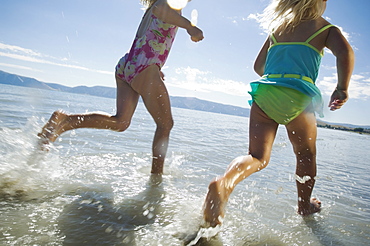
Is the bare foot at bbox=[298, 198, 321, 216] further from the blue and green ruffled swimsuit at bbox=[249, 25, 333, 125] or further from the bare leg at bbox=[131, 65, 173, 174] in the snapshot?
the bare leg at bbox=[131, 65, 173, 174]

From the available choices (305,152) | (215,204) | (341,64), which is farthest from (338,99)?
(215,204)

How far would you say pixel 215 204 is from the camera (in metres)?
1.35

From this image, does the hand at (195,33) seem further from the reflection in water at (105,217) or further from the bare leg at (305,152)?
the reflection in water at (105,217)

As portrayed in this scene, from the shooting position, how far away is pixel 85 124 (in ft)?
7.54

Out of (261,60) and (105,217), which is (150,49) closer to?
(261,60)

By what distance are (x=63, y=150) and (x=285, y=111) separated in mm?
2813

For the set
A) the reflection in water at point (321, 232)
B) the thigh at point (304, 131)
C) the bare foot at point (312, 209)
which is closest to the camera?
the reflection in water at point (321, 232)

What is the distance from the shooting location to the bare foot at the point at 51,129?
2.24 metres

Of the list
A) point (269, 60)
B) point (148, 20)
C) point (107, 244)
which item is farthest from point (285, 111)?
point (148, 20)

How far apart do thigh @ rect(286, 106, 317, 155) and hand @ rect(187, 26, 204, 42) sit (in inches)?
39.5

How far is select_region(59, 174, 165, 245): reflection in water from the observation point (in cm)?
132

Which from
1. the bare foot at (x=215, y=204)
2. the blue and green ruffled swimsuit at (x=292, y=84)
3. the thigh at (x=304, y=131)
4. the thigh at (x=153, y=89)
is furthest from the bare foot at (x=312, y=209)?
the thigh at (x=153, y=89)

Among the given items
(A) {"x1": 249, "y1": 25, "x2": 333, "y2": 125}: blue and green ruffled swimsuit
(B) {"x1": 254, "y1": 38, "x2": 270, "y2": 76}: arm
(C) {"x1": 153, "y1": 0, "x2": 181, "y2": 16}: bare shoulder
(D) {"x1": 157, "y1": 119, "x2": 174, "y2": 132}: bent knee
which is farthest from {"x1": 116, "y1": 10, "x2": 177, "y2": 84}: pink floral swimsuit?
(A) {"x1": 249, "y1": 25, "x2": 333, "y2": 125}: blue and green ruffled swimsuit

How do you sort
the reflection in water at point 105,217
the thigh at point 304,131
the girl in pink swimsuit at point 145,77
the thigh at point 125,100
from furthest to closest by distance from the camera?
the thigh at point 125,100 < the girl in pink swimsuit at point 145,77 < the thigh at point 304,131 < the reflection in water at point 105,217
